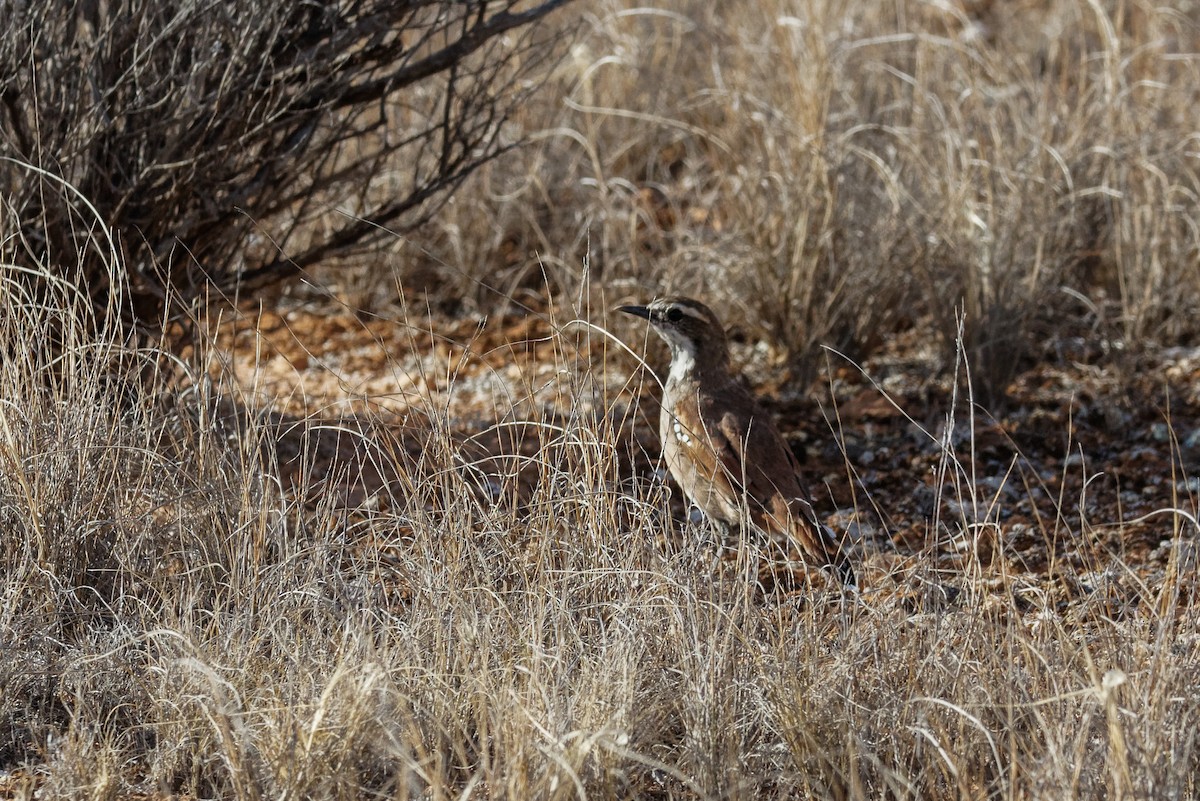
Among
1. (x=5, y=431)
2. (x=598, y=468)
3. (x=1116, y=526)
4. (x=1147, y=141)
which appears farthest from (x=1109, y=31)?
(x=5, y=431)

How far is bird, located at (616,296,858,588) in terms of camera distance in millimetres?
4375

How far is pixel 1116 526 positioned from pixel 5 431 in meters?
3.46

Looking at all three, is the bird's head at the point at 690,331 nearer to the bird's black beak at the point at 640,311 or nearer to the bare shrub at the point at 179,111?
the bird's black beak at the point at 640,311

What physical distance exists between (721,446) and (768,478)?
189 millimetres

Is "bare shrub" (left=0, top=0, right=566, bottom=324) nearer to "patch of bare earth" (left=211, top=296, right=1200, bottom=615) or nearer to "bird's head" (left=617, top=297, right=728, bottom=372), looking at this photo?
"patch of bare earth" (left=211, top=296, right=1200, bottom=615)

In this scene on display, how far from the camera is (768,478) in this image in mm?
4477

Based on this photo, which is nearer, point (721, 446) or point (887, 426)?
point (721, 446)

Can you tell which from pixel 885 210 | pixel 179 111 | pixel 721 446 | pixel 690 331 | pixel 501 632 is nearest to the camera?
pixel 501 632

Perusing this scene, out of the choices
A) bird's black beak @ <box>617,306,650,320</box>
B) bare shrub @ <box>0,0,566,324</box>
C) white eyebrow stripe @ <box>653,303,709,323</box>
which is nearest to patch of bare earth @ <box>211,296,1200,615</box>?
bird's black beak @ <box>617,306,650,320</box>

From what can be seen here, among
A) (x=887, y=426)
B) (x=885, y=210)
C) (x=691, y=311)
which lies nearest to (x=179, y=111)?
(x=691, y=311)

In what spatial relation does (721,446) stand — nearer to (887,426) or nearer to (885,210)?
(887,426)

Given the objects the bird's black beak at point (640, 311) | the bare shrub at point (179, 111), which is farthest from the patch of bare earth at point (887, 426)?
the bare shrub at point (179, 111)

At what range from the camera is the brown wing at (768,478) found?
14.1ft

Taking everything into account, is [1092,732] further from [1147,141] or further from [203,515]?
[1147,141]
